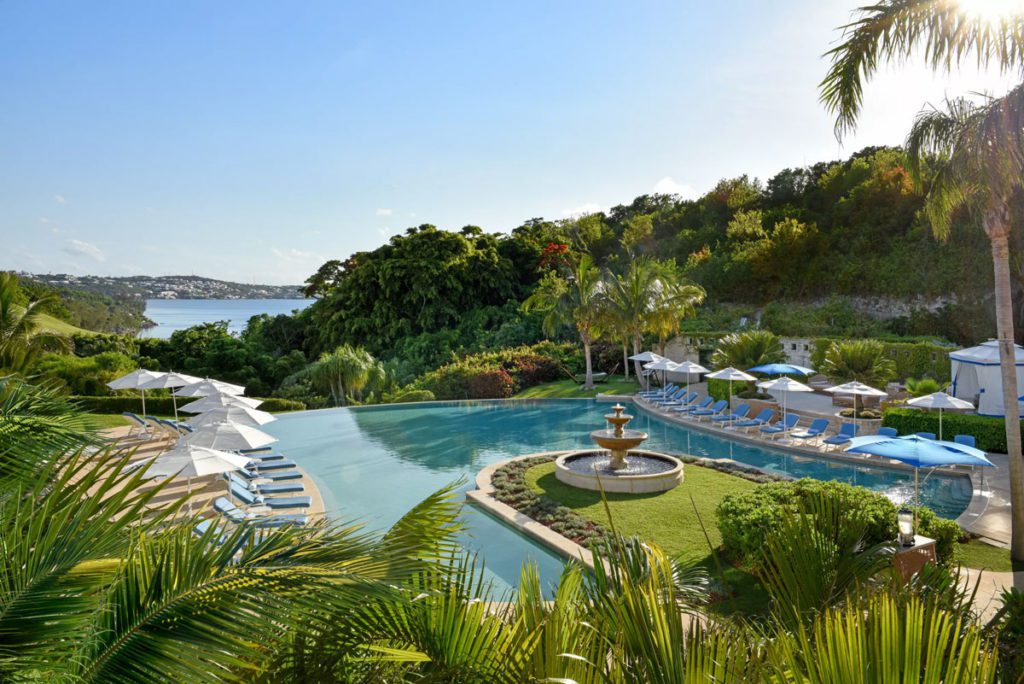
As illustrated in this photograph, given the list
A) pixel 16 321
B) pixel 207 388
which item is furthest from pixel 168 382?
pixel 16 321

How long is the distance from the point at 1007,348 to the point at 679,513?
535cm

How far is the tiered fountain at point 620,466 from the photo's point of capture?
12.3 metres

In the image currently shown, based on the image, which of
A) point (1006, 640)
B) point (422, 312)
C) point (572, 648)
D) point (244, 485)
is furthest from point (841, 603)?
point (422, 312)

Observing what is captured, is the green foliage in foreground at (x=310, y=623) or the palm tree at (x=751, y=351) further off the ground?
the green foliage in foreground at (x=310, y=623)

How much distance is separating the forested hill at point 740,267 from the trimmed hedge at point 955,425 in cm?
1231

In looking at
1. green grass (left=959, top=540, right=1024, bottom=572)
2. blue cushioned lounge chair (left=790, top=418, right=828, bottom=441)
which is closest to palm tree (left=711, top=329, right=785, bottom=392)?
blue cushioned lounge chair (left=790, top=418, right=828, bottom=441)

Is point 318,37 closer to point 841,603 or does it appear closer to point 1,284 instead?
point 1,284

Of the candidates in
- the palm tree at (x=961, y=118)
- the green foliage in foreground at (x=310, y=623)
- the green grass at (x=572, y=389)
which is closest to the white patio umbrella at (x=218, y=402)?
the green grass at (x=572, y=389)

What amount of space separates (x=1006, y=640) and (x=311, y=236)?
36004 millimetres

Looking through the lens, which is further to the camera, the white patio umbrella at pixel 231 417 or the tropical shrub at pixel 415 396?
the tropical shrub at pixel 415 396

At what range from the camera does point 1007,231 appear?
306 inches

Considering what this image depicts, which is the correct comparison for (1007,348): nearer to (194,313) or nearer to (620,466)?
(620,466)

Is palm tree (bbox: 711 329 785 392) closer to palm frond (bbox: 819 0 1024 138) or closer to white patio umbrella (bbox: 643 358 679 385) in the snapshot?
white patio umbrella (bbox: 643 358 679 385)

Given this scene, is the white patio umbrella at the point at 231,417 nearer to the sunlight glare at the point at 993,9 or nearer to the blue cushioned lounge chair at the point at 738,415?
the blue cushioned lounge chair at the point at 738,415
